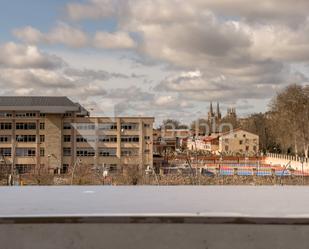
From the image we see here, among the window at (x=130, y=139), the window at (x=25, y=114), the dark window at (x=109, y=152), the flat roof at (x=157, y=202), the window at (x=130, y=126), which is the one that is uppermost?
the window at (x=25, y=114)

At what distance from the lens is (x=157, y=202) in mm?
5285

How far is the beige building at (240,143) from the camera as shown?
69875mm

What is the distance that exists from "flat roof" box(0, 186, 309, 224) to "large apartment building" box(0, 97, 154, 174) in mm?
47100

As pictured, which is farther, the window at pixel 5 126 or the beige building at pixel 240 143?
the beige building at pixel 240 143

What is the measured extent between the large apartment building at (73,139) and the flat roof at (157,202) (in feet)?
155

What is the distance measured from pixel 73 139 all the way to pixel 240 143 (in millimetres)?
29621

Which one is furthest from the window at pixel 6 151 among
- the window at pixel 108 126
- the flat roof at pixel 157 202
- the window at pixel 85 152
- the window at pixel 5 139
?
the flat roof at pixel 157 202

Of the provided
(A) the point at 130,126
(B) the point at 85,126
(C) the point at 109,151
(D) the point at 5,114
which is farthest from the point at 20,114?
(A) the point at 130,126

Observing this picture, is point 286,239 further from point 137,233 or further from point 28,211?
point 28,211

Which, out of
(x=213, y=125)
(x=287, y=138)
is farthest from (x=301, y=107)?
(x=213, y=125)

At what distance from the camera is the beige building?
6988 centimetres

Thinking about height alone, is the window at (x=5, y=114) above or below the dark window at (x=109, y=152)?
above

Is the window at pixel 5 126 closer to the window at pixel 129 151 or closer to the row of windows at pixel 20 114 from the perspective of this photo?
the row of windows at pixel 20 114

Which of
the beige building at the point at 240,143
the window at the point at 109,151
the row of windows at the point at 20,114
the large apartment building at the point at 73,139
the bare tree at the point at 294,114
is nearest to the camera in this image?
the bare tree at the point at 294,114
